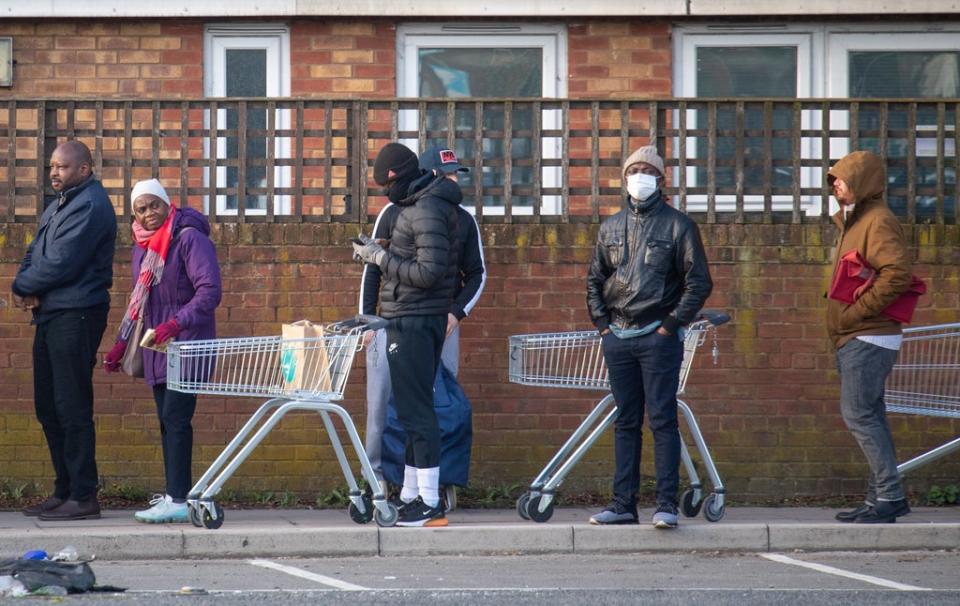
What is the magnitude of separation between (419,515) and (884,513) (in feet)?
8.33

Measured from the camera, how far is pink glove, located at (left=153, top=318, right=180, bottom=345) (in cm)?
839

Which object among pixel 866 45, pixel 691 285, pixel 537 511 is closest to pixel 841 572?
pixel 691 285

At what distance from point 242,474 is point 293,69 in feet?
11.2

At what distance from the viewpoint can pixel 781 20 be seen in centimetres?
1213

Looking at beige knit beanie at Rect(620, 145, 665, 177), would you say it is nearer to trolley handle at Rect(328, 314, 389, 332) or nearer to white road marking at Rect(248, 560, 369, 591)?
trolley handle at Rect(328, 314, 389, 332)

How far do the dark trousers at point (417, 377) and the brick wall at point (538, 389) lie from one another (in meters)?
1.50

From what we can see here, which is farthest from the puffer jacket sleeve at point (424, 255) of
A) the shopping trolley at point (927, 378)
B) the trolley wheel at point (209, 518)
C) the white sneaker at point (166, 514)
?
the shopping trolley at point (927, 378)

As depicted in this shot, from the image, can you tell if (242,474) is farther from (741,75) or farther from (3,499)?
(741,75)

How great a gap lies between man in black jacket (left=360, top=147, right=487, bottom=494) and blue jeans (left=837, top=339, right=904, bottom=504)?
2189 millimetres

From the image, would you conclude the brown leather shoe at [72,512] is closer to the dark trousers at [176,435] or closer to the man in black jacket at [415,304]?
the dark trousers at [176,435]

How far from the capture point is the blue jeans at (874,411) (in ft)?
28.8

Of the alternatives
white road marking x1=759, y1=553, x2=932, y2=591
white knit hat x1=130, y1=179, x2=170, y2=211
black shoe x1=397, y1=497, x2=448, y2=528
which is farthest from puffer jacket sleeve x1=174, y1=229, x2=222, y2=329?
white road marking x1=759, y1=553, x2=932, y2=591

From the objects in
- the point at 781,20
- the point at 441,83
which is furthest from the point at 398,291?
the point at 781,20

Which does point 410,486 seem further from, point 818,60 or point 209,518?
point 818,60
